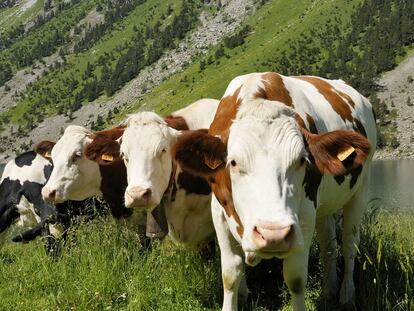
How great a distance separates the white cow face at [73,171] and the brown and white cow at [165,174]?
0.92 metres

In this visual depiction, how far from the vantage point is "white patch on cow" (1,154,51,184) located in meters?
9.73

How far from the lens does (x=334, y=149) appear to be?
14.6 ft

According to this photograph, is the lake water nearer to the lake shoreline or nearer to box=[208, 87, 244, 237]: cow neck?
box=[208, 87, 244, 237]: cow neck

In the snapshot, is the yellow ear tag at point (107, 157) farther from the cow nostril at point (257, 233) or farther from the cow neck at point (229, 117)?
the cow nostril at point (257, 233)

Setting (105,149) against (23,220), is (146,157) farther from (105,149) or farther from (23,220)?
(23,220)

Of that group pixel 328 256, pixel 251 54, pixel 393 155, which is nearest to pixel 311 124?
pixel 328 256

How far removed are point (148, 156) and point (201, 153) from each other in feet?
6.83

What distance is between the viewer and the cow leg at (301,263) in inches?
178

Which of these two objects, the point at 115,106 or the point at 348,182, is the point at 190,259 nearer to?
the point at 348,182

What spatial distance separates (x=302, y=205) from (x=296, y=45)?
150 metres

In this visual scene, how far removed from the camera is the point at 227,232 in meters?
4.98

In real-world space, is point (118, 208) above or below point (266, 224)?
below

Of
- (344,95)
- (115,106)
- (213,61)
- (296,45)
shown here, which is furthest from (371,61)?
(344,95)

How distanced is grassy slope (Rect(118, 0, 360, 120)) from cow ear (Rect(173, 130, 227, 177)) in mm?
128779
